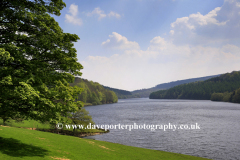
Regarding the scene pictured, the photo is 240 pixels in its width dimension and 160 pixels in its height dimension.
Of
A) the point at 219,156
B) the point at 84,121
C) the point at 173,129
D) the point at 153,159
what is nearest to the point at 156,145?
the point at 219,156

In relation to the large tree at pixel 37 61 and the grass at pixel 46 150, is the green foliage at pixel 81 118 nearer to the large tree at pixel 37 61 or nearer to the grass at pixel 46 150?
the grass at pixel 46 150

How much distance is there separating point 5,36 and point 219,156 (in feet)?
151

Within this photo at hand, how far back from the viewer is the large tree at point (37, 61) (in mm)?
16297

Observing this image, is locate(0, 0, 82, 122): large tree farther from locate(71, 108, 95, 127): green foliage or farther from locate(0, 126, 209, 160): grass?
locate(71, 108, 95, 127): green foliage

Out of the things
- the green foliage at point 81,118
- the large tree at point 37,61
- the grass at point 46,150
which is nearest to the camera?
the large tree at point 37,61

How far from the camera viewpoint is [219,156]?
1553 inches

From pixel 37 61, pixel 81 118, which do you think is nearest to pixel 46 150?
pixel 37 61

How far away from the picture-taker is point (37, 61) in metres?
18.3

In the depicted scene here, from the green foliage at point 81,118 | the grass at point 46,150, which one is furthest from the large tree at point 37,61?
the green foliage at point 81,118

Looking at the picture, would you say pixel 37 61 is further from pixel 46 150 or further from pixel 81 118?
pixel 81 118

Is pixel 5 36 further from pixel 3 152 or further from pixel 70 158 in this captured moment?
pixel 70 158

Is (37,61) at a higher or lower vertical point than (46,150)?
higher

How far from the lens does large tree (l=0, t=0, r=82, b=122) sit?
16.3 m

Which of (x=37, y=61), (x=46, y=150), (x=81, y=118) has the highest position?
(x=37, y=61)
